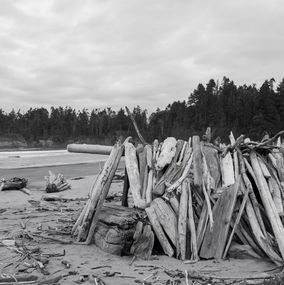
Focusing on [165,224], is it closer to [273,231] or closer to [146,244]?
[146,244]

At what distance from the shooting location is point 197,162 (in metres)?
A: 8.41

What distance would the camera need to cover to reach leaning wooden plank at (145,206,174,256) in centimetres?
733

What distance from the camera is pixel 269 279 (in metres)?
5.88

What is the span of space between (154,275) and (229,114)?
90113 millimetres

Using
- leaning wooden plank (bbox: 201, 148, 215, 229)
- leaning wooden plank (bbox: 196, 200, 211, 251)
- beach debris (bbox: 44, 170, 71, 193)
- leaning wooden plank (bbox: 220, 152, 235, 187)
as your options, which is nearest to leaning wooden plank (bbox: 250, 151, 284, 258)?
leaning wooden plank (bbox: 220, 152, 235, 187)

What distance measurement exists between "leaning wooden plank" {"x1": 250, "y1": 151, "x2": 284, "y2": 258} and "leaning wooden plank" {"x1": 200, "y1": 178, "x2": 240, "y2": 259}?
0.51 metres

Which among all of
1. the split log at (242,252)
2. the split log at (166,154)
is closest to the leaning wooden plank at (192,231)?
the split log at (242,252)

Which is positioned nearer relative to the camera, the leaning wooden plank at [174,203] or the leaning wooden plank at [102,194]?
the leaning wooden plank at [174,203]

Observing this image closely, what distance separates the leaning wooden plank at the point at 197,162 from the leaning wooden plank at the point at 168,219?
0.74 meters

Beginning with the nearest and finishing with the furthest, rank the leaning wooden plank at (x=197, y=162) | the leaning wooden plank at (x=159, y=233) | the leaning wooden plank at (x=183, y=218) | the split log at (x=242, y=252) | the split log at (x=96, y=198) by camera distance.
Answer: the split log at (x=242, y=252)
the leaning wooden plank at (x=183, y=218)
the leaning wooden plank at (x=159, y=233)
the leaning wooden plank at (x=197, y=162)
the split log at (x=96, y=198)

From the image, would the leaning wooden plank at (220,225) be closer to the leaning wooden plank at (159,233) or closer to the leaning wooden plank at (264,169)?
the leaning wooden plank at (159,233)

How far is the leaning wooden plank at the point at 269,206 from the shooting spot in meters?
6.82

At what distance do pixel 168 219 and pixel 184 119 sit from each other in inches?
3721

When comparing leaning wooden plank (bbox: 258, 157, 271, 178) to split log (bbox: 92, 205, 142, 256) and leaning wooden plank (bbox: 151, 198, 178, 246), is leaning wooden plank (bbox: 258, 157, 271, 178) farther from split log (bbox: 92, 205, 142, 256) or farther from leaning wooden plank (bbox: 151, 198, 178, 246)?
split log (bbox: 92, 205, 142, 256)
